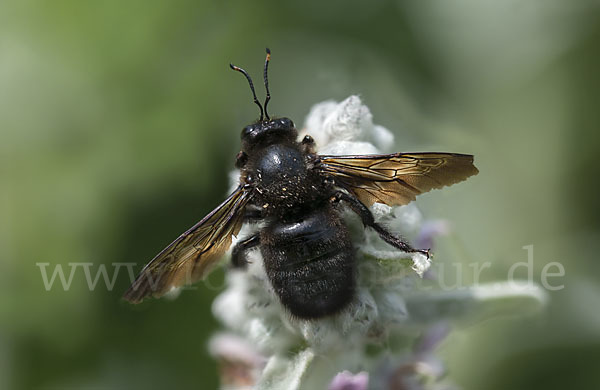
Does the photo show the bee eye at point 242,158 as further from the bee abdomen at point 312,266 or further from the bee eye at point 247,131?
the bee abdomen at point 312,266

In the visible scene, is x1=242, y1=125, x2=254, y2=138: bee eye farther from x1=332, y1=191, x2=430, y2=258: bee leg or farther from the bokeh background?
the bokeh background

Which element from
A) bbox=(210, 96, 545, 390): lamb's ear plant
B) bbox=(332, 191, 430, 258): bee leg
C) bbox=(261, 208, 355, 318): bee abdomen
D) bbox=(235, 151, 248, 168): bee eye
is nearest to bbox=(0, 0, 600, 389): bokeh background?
bbox=(210, 96, 545, 390): lamb's ear plant

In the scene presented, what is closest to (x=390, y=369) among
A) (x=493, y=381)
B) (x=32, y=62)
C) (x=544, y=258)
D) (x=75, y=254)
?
(x=493, y=381)

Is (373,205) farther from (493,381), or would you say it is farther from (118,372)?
(118,372)

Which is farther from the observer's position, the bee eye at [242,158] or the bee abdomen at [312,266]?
the bee eye at [242,158]

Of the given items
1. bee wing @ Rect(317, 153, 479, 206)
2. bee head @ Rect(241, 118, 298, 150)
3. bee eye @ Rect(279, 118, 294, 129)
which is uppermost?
bee eye @ Rect(279, 118, 294, 129)

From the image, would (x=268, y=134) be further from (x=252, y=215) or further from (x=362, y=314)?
(x=362, y=314)

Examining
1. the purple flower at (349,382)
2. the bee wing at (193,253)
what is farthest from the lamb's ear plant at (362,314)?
the bee wing at (193,253)
